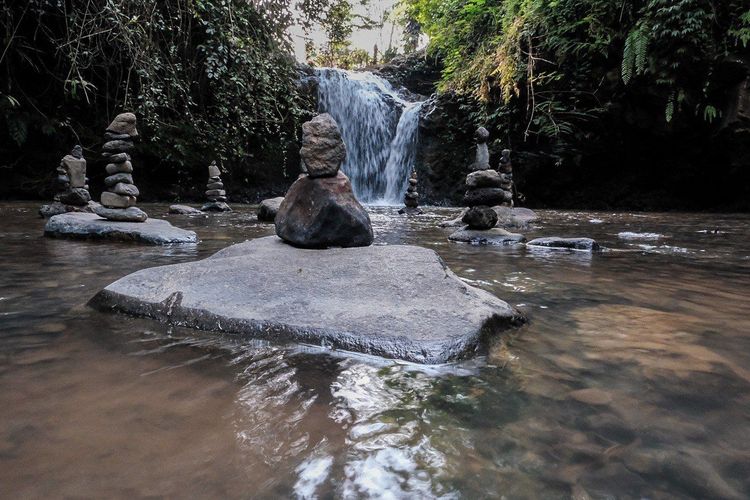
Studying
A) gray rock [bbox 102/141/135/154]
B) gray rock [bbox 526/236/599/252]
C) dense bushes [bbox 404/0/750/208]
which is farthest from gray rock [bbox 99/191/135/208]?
dense bushes [bbox 404/0/750/208]

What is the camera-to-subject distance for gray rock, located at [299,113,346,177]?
3.53 meters

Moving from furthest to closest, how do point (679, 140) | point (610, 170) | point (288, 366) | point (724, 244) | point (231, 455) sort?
point (610, 170) < point (679, 140) < point (724, 244) < point (288, 366) < point (231, 455)

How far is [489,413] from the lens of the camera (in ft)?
4.45

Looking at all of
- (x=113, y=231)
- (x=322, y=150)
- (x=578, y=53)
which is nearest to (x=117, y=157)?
(x=113, y=231)

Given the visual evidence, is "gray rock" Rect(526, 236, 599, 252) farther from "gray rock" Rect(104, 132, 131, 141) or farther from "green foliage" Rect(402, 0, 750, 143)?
"green foliage" Rect(402, 0, 750, 143)

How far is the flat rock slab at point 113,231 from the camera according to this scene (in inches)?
202

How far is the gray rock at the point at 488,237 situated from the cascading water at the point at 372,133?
9002mm

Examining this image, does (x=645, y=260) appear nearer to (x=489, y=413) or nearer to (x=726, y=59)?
(x=489, y=413)

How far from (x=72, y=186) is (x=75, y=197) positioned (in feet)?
0.55

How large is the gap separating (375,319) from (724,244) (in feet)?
17.6

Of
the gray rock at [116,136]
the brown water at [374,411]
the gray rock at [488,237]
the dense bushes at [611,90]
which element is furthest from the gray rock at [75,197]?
the dense bushes at [611,90]

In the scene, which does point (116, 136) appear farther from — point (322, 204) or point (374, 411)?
point (374, 411)

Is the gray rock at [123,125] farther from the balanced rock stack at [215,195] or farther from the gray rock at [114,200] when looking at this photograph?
the balanced rock stack at [215,195]

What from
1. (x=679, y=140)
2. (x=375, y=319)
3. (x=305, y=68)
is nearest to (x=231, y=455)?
(x=375, y=319)
